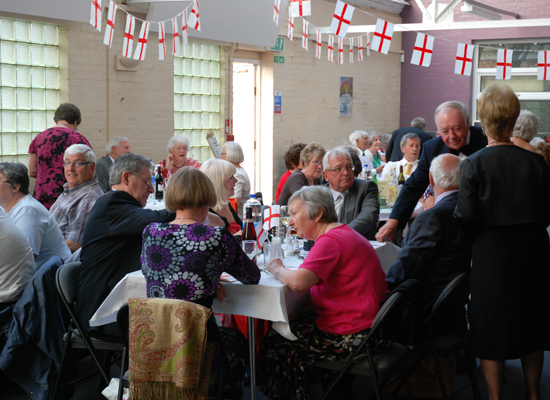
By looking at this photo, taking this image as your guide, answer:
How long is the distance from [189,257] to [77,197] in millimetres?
2107

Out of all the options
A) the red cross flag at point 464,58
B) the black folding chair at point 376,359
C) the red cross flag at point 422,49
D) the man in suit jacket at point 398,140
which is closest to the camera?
the black folding chair at point 376,359

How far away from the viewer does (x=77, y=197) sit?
15.1 feet

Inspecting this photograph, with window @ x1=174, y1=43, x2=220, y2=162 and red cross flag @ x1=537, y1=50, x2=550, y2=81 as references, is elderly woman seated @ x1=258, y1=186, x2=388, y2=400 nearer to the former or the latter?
window @ x1=174, y1=43, x2=220, y2=162

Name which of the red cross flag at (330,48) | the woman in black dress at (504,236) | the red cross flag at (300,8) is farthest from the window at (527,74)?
the woman in black dress at (504,236)

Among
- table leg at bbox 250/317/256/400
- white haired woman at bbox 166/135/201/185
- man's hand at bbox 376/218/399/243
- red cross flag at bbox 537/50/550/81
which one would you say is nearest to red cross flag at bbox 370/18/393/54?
red cross flag at bbox 537/50/550/81

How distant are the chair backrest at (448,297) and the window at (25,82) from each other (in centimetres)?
509

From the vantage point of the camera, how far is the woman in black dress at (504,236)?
303 centimetres

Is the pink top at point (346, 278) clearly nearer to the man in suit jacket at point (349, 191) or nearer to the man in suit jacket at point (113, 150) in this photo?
the man in suit jacket at point (349, 191)

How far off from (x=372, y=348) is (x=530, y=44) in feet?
38.1

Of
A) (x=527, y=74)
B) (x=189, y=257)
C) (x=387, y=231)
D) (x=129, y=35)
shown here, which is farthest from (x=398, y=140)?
(x=189, y=257)

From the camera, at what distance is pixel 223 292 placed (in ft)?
10.2

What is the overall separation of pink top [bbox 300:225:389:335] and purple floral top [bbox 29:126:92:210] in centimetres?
375

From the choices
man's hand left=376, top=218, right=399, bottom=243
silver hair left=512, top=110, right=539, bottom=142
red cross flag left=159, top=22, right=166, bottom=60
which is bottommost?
man's hand left=376, top=218, right=399, bottom=243

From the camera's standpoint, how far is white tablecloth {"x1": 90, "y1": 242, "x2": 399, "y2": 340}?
10.1 feet
